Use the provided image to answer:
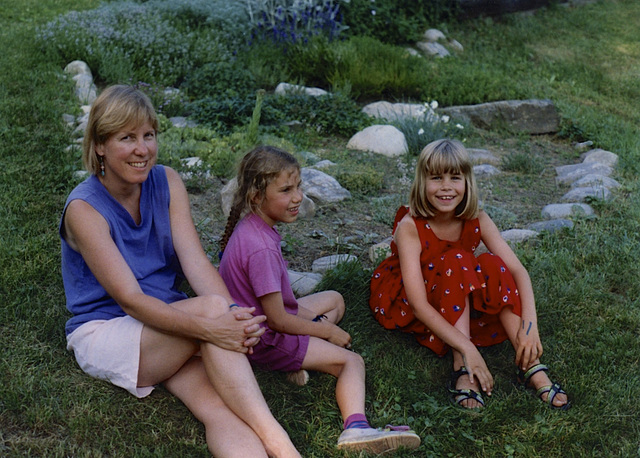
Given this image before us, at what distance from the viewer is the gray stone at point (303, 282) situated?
3.77 m

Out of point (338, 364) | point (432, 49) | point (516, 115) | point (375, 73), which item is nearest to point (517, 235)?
point (338, 364)

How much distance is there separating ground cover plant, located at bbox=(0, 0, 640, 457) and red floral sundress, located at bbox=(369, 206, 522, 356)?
11 cm

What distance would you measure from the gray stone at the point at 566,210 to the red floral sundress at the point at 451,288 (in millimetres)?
1692

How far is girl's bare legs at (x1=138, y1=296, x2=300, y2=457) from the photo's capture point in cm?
253

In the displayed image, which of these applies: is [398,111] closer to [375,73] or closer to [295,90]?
[375,73]

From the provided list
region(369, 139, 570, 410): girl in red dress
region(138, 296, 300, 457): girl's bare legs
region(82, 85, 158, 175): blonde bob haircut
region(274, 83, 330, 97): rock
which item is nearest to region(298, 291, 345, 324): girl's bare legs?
region(369, 139, 570, 410): girl in red dress

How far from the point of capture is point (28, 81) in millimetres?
5961

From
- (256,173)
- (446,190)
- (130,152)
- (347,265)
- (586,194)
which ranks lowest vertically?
(586,194)

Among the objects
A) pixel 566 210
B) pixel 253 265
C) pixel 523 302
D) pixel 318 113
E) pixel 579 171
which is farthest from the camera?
pixel 318 113

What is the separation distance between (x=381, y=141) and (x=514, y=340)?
3.11 m

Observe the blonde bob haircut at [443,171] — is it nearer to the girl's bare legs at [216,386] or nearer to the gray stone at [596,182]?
the girl's bare legs at [216,386]

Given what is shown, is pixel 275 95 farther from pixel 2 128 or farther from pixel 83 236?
pixel 83 236

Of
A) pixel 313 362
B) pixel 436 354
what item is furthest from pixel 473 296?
pixel 313 362

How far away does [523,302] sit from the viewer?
329cm
